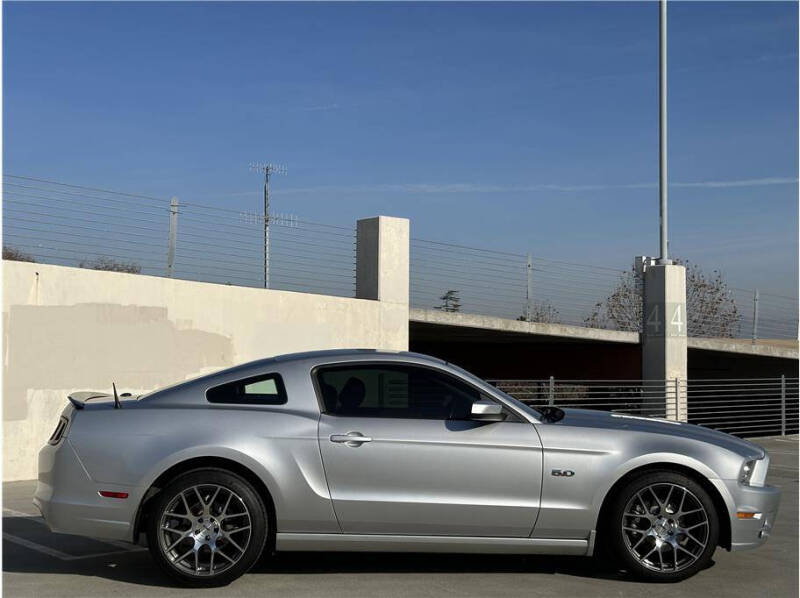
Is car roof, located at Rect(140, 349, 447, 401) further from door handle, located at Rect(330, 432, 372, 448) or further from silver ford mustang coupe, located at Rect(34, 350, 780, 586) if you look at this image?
door handle, located at Rect(330, 432, 372, 448)

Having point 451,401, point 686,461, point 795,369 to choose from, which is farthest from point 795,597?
point 795,369

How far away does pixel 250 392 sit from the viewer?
20.5ft

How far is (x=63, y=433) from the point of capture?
6.14 meters

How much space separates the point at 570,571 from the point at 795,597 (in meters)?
1.36

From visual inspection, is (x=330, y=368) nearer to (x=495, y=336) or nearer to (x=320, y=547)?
(x=320, y=547)

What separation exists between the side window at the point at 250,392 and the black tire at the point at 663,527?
2211 millimetres

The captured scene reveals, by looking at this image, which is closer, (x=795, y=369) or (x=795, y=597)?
(x=795, y=597)

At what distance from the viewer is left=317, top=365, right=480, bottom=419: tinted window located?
6.19 m

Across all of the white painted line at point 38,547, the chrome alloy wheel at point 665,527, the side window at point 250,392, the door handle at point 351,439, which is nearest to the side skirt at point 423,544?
the chrome alloy wheel at point 665,527

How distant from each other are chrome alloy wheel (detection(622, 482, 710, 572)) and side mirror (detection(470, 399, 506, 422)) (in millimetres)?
987

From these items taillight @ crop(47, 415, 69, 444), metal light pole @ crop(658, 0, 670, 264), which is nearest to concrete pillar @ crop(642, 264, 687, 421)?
metal light pole @ crop(658, 0, 670, 264)

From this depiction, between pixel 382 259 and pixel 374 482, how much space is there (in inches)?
397

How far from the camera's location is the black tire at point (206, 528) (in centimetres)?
586

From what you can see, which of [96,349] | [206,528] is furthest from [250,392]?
A: [96,349]
